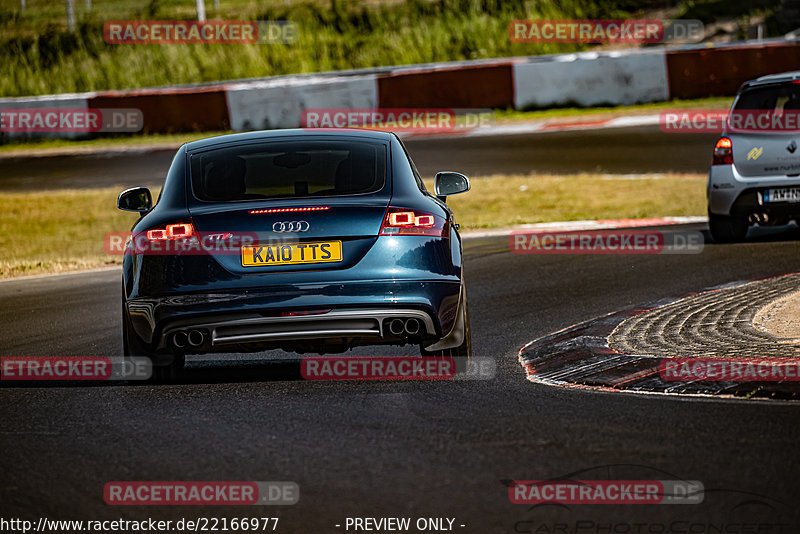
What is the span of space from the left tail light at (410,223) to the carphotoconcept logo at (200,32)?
33484 mm

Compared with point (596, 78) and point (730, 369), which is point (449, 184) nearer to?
point (730, 369)

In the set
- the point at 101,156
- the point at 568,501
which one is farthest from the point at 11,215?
the point at 568,501

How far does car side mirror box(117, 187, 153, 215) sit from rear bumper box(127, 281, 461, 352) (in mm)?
1231

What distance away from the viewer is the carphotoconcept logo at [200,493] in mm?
4801

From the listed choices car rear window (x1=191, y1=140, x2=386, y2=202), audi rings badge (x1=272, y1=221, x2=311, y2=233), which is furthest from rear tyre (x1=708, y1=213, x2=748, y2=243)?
audi rings badge (x1=272, y1=221, x2=311, y2=233)

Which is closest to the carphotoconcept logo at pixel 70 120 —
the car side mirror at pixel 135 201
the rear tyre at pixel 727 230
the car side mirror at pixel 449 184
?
the rear tyre at pixel 727 230

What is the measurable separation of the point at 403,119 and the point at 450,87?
50.7 inches

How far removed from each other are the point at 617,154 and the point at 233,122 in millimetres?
10535

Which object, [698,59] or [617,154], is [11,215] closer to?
[617,154]

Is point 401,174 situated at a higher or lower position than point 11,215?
higher

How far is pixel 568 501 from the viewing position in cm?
462

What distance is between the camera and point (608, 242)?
14.1 m

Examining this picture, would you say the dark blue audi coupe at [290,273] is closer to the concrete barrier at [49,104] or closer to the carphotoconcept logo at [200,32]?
the concrete barrier at [49,104]

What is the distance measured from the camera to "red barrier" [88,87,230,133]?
99.1 ft
